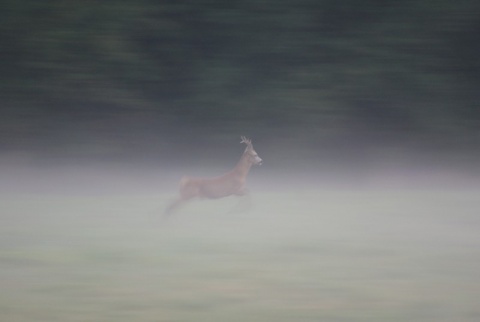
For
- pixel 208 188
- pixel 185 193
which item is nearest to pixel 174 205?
pixel 185 193

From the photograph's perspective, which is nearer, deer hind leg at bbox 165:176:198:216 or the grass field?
the grass field

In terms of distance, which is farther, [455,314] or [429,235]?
[429,235]

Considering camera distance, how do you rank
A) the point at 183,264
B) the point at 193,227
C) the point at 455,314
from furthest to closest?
the point at 193,227 < the point at 183,264 < the point at 455,314

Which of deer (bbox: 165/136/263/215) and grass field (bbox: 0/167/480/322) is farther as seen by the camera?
deer (bbox: 165/136/263/215)

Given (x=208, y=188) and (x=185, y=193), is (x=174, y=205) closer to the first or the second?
(x=185, y=193)

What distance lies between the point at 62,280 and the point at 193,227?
193 cm

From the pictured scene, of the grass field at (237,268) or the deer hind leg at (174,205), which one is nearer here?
the grass field at (237,268)

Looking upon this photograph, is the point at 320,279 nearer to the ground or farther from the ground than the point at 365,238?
nearer to the ground

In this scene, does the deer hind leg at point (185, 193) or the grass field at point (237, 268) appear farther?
the deer hind leg at point (185, 193)

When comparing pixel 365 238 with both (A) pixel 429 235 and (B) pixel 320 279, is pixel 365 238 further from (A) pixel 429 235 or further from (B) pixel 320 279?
(B) pixel 320 279

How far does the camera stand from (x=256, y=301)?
502 cm

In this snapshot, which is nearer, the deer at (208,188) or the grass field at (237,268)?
the grass field at (237,268)

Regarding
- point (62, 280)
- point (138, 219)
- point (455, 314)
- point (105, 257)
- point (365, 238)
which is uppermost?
point (138, 219)

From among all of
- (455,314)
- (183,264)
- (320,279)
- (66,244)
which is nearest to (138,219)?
(66,244)
